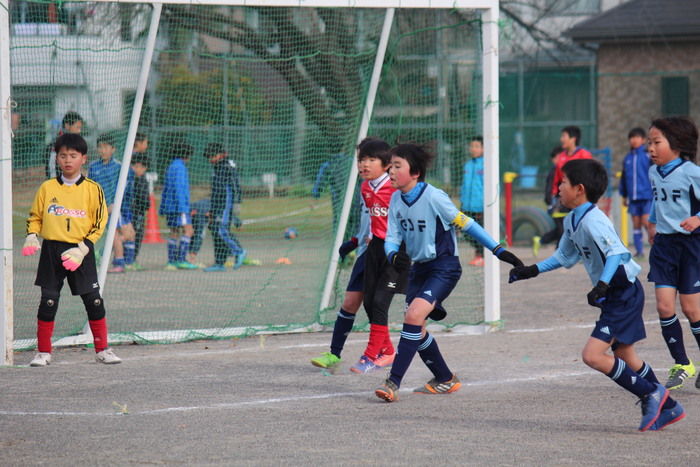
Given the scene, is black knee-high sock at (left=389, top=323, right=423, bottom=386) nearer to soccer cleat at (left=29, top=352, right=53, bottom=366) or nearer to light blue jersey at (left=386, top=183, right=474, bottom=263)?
light blue jersey at (left=386, top=183, right=474, bottom=263)

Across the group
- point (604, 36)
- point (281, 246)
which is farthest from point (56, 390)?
point (604, 36)

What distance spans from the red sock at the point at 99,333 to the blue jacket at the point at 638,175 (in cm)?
932

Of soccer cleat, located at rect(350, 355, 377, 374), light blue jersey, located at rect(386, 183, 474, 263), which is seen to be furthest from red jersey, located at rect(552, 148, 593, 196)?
light blue jersey, located at rect(386, 183, 474, 263)

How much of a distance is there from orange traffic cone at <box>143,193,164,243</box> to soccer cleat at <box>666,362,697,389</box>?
7175mm

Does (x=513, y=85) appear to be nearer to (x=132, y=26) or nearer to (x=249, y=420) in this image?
(x=132, y=26)

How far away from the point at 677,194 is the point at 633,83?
52.0 feet

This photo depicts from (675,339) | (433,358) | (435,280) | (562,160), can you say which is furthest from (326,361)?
(562,160)

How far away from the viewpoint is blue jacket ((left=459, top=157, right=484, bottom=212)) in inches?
508

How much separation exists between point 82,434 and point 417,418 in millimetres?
1879

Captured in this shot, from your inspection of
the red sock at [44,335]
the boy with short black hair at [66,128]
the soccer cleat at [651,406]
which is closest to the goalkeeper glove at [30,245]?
the red sock at [44,335]

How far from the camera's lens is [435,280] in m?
6.13

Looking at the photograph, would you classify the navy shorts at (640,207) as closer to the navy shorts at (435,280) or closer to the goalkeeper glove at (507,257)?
the navy shorts at (435,280)

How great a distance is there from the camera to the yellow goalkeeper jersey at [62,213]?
280 inches

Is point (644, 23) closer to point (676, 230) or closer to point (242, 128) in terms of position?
point (242, 128)
